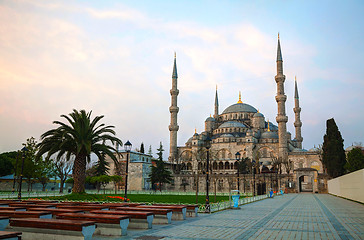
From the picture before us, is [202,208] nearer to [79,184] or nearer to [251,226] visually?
[251,226]

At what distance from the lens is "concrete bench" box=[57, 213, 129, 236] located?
6.32 metres

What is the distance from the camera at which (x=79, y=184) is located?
16797 millimetres

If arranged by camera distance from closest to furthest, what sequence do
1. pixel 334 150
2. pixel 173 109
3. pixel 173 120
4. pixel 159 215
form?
pixel 159 215, pixel 334 150, pixel 173 120, pixel 173 109

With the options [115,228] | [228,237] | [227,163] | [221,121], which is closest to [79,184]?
[115,228]

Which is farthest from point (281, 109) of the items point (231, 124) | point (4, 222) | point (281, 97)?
point (4, 222)

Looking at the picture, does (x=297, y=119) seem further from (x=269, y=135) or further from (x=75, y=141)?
(x=75, y=141)

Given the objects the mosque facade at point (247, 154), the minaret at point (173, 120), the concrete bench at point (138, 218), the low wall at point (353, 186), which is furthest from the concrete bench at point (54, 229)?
the minaret at point (173, 120)

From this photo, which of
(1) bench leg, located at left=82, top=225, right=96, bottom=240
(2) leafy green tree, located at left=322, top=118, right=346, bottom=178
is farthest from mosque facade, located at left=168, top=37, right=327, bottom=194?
(1) bench leg, located at left=82, top=225, right=96, bottom=240

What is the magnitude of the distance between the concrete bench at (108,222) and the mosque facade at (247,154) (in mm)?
32692

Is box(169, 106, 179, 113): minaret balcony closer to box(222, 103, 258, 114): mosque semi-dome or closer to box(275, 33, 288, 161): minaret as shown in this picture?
box(275, 33, 288, 161): minaret

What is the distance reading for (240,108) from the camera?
7225cm

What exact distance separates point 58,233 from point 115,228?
50.4 inches

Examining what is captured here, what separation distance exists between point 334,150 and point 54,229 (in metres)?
33.2

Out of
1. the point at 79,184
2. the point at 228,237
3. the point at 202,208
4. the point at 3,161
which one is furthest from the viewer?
the point at 3,161
